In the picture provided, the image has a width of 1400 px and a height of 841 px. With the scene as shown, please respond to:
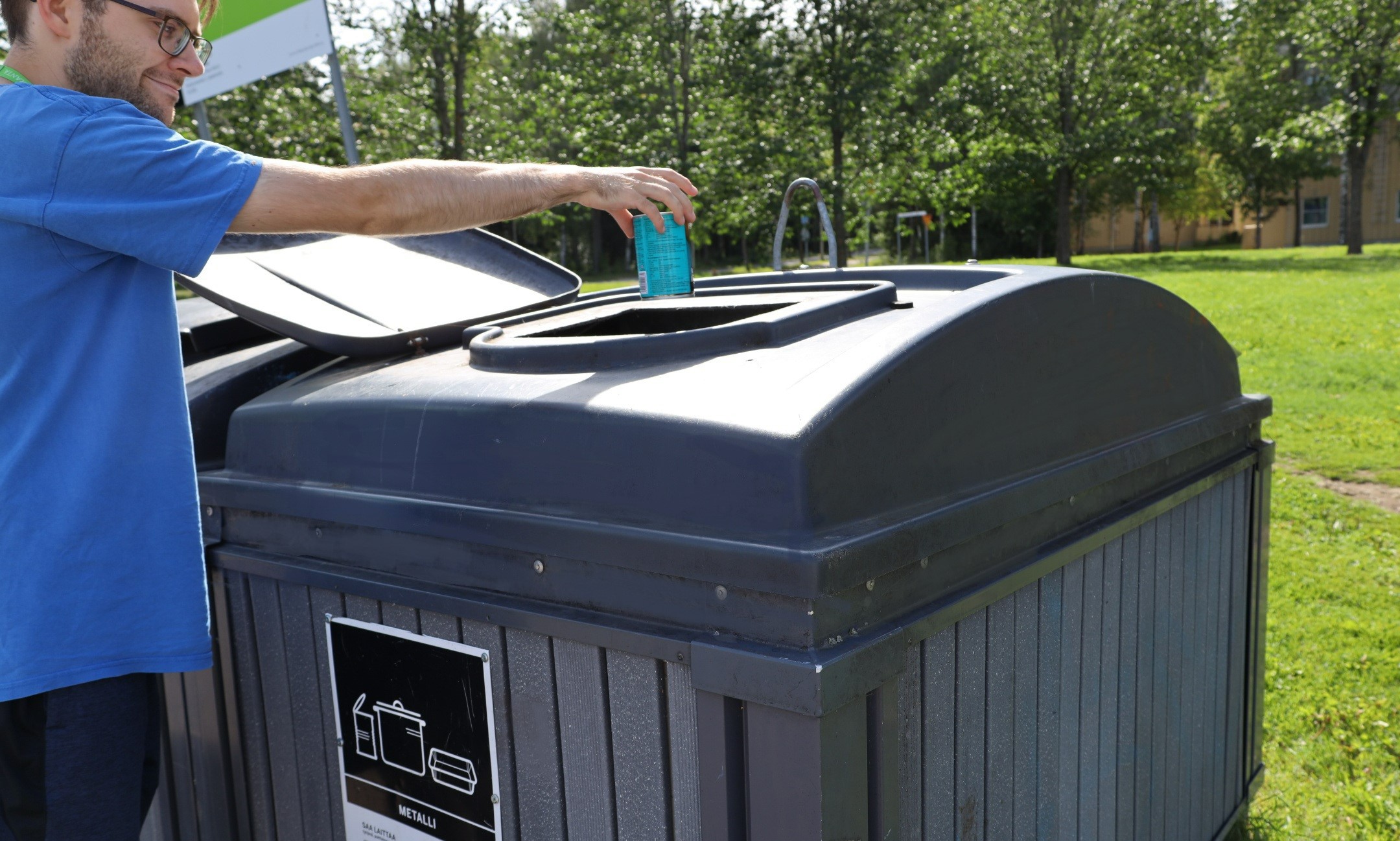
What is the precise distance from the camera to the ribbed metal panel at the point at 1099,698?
59.7 inches

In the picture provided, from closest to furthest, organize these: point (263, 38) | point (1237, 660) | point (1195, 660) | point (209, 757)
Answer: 1. point (209, 757)
2. point (1195, 660)
3. point (1237, 660)
4. point (263, 38)

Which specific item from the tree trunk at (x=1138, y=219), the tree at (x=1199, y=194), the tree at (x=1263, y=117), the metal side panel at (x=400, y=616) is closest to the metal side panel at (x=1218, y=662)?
the metal side panel at (x=400, y=616)

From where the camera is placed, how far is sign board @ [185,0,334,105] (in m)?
5.08

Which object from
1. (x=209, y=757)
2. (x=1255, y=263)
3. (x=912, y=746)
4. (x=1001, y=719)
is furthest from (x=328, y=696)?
(x=1255, y=263)

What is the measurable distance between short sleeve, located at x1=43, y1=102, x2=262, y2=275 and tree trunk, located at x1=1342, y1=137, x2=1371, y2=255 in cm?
2451

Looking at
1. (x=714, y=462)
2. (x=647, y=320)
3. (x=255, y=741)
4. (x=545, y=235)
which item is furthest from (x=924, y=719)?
(x=545, y=235)

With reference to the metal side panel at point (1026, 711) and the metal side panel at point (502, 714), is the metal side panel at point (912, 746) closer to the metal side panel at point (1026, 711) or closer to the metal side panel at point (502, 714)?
the metal side panel at point (1026, 711)

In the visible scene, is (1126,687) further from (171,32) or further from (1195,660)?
(171,32)

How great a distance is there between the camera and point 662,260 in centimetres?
207

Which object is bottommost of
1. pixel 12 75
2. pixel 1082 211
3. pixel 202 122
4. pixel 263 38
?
pixel 12 75

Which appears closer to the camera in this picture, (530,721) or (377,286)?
(530,721)

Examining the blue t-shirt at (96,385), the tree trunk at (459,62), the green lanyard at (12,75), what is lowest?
the blue t-shirt at (96,385)

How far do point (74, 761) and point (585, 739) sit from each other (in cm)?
72

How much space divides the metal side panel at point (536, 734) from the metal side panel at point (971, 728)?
1.90 ft
